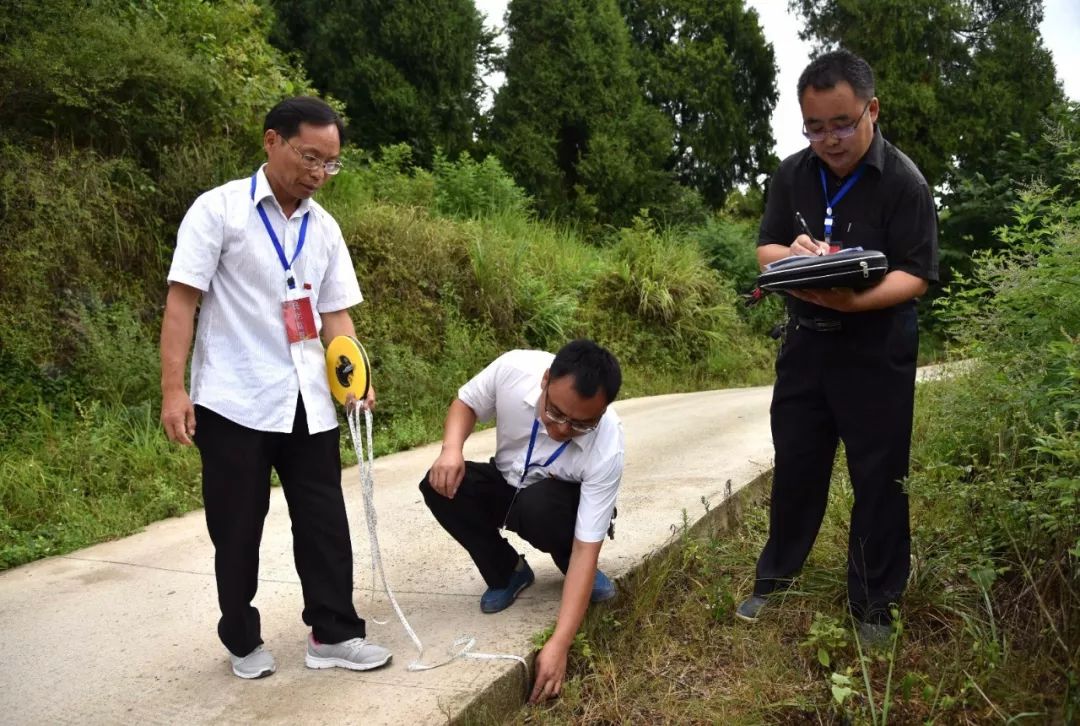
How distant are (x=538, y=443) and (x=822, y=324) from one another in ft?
3.43

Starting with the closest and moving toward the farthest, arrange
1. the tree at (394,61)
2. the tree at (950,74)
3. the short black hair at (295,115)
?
Result: 1. the short black hair at (295,115)
2. the tree at (394,61)
3. the tree at (950,74)

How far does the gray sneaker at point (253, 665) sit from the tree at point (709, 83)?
55.0 ft

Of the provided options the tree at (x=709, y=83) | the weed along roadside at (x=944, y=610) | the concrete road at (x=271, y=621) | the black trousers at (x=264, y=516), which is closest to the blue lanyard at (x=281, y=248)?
the black trousers at (x=264, y=516)

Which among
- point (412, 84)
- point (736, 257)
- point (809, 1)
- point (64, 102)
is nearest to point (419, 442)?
point (64, 102)

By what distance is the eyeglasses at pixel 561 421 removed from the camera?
308 centimetres

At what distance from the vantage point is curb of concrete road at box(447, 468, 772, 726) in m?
2.84

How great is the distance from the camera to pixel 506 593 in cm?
359

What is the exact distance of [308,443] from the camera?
3.03m

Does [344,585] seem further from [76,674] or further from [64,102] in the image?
[64,102]

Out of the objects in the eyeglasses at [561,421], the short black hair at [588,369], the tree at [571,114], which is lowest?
the eyeglasses at [561,421]

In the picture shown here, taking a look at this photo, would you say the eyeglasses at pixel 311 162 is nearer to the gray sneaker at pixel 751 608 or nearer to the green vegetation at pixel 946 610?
the green vegetation at pixel 946 610

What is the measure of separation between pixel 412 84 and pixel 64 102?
7.97 meters

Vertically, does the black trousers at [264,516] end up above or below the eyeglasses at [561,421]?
below

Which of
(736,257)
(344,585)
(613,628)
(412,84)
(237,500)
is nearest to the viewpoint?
(237,500)
